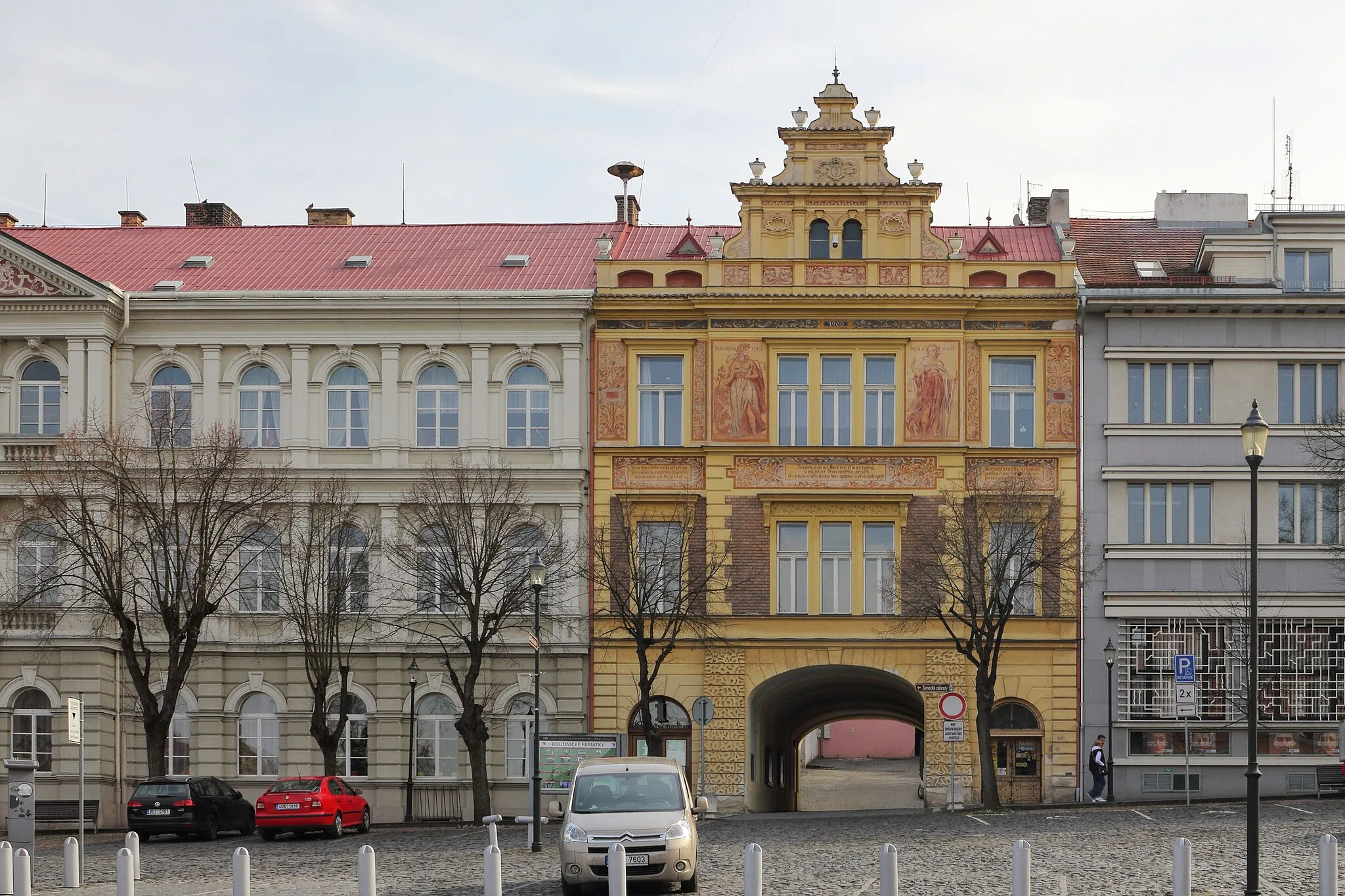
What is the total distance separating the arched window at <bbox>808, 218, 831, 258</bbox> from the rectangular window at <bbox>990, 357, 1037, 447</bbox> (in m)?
5.23

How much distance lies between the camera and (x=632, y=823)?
27.8 m

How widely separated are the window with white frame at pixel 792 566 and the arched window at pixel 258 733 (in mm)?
13523

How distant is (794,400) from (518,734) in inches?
442

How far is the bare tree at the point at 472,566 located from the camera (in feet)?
157

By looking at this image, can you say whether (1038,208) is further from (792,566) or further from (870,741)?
(870,741)

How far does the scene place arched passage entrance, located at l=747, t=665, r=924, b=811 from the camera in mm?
52062

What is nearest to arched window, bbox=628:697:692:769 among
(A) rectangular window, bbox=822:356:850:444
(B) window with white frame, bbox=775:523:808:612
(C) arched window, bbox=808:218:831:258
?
(B) window with white frame, bbox=775:523:808:612

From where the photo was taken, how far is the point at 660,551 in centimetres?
5091

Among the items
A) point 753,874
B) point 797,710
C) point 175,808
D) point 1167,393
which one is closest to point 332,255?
point 797,710

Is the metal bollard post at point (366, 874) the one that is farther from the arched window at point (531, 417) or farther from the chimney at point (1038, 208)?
the chimney at point (1038, 208)

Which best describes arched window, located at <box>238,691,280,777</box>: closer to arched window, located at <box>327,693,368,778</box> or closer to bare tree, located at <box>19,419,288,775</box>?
arched window, located at <box>327,693,368,778</box>

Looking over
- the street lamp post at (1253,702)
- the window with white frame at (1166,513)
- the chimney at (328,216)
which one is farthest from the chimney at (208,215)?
the street lamp post at (1253,702)

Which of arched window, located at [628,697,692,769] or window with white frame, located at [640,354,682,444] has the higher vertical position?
window with white frame, located at [640,354,682,444]

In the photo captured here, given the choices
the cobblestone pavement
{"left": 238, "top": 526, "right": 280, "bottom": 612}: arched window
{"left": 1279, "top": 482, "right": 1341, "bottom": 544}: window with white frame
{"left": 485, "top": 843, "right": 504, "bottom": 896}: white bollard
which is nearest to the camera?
{"left": 485, "top": 843, "right": 504, "bottom": 896}: white bollard
